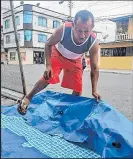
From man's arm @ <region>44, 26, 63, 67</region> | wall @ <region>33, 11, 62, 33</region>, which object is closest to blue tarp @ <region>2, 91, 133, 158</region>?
man's arm @ <region>44, 26, 63, 67</region>

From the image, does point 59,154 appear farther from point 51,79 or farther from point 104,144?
point 51,79

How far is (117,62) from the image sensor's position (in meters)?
23.6

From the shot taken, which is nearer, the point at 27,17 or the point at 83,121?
the point at 83,121

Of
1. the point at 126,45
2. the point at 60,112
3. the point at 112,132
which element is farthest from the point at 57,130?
the point at 126,45

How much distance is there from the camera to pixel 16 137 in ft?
8.04

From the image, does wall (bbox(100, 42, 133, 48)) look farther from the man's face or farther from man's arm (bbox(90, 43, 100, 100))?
the man's face

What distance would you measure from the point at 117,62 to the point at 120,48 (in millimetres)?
1376

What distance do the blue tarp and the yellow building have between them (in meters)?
20.2

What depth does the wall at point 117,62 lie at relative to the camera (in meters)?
22.8

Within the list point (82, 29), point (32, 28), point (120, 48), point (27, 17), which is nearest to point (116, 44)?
point (120, 48)

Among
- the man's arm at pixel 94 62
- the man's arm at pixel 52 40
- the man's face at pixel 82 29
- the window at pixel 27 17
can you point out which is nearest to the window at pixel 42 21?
the window at pixel 27 17

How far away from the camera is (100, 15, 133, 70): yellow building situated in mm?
22964

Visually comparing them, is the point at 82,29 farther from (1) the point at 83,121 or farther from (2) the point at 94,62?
(1) the point at 83,121

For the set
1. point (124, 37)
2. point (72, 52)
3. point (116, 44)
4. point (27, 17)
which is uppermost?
point (27, 17)
